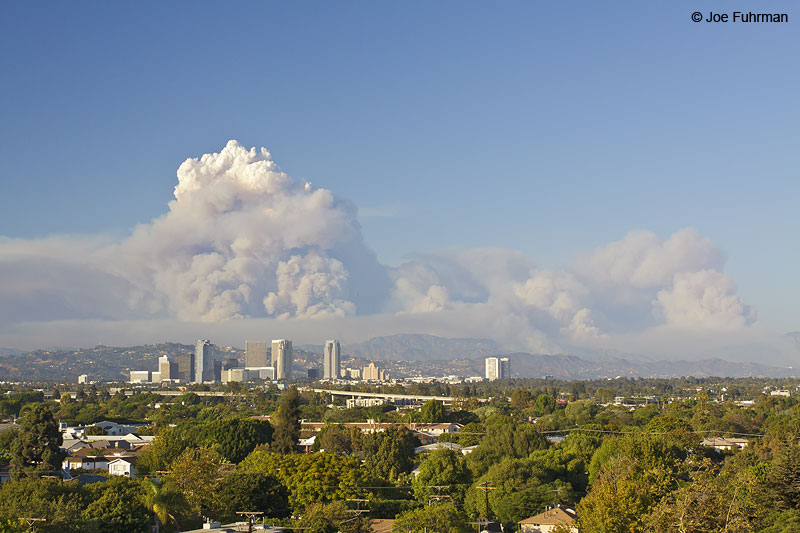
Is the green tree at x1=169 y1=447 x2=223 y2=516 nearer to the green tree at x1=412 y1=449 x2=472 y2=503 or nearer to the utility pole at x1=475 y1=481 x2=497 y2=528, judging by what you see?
the green tree at x1=412 y1=449 x2=472 y2=503

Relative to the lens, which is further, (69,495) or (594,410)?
(594,410)

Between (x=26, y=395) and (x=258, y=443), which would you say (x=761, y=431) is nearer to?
(x=258, y=443)

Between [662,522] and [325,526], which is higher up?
[662,522]

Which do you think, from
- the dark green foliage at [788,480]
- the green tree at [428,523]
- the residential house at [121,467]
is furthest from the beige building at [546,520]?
the residential house at [121,467]

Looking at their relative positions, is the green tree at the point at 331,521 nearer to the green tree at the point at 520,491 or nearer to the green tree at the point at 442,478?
the green tree at the point at 520,491

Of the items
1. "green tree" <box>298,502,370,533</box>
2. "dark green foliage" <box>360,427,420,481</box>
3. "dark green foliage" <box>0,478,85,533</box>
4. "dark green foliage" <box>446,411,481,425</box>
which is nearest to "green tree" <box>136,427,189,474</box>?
"dark green foliage" <box>360,427,420,481</box>

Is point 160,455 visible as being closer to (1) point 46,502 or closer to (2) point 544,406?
(1) point 46,502

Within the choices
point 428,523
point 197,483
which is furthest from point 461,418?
point 428,523

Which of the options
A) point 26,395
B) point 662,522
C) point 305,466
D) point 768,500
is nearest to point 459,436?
point 305,466
